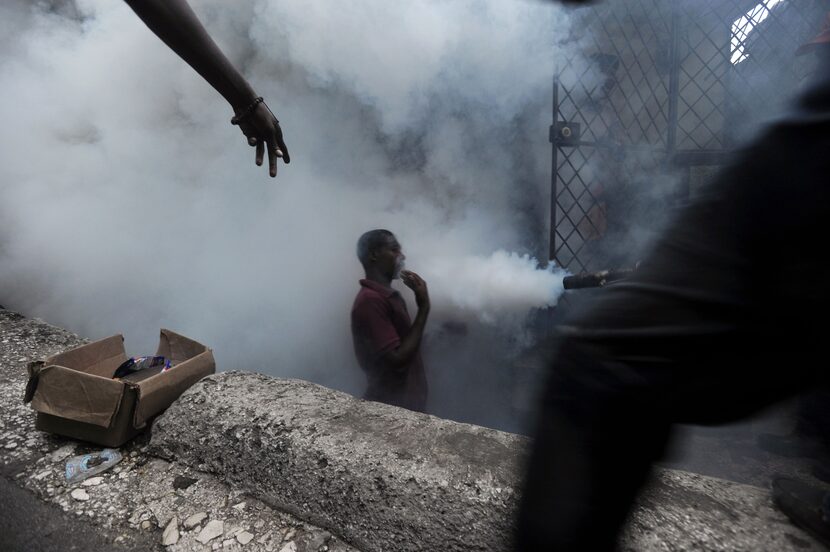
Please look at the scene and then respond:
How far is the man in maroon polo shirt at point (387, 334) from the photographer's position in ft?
9.49

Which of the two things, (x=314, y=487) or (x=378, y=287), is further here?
(x=378, y=287)

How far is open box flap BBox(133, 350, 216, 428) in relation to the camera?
168 cm

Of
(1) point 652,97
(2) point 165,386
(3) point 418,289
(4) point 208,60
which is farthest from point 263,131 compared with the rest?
(1) point 652,97

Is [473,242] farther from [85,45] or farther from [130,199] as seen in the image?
[85,45]

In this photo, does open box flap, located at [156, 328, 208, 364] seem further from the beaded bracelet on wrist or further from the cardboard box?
the beaded bracelet on wrist

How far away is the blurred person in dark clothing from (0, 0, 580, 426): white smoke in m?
Result: 2.89

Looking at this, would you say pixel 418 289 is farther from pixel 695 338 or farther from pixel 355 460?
pixel 695 338

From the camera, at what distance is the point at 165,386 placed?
1.77m

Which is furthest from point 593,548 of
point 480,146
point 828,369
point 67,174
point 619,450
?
point 67,174

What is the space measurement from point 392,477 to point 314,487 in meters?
0.26

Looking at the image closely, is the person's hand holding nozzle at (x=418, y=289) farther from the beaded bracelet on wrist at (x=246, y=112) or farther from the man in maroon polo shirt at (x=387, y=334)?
the beaded bracelet on wrist at (x=246, y=112)

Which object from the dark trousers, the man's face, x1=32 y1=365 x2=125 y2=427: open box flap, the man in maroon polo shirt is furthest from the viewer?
the man's face

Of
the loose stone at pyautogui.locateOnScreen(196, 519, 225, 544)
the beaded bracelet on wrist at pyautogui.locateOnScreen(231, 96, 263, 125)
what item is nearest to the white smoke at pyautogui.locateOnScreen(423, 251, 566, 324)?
the beaded bracelet on wrist at pyautogui.locateOnScreen(231, 96, 263, 125)

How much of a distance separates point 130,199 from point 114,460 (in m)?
3.69
